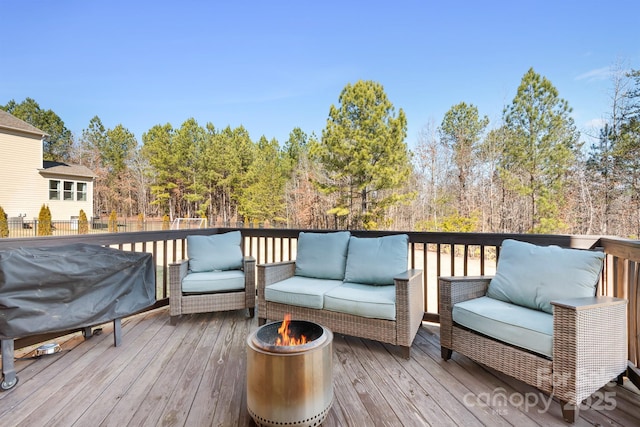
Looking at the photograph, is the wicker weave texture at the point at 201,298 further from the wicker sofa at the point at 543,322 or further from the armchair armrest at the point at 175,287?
the wicker sofa at the point at 543,322

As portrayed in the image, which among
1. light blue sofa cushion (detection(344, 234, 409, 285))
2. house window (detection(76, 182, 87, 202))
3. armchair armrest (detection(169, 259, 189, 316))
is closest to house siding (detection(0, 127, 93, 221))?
house window (detection(76, 182, 87, 202))

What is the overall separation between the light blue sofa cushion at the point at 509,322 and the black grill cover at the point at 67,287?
260cm

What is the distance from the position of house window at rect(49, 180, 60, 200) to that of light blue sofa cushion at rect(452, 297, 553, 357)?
1814 cm

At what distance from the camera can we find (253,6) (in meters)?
5.75

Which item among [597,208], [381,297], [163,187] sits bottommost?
[381,297]

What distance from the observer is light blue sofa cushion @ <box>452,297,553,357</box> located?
1.71 meters

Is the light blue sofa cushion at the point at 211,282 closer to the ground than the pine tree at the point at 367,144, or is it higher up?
closer to the ground

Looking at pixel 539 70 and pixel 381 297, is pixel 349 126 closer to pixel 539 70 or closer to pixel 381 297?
pixel 539 70

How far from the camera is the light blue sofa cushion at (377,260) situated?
2764 mm

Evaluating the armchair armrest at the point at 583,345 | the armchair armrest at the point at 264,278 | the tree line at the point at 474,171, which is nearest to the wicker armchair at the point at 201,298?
the armchair armrest at the point at 264,278

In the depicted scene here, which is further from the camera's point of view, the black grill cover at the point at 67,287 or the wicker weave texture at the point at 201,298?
the wicker weave texture at the point at 201,298

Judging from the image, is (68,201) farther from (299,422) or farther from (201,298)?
(299,422)

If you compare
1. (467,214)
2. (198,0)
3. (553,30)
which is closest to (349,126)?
(467,214)

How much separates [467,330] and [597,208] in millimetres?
10996
